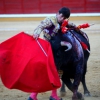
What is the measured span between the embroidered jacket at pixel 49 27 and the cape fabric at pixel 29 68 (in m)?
0.13

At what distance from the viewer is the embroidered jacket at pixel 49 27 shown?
12.8ft

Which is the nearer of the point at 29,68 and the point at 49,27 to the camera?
the point at 29,68

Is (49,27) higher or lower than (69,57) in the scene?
higher

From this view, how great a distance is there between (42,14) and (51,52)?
1029 cm

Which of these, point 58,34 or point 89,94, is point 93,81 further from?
point 58,34

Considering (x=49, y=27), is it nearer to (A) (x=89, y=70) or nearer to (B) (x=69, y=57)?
(B) (x=69, y=57)

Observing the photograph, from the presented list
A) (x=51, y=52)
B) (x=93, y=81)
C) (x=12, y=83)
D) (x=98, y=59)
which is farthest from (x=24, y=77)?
(x=98, y=59)

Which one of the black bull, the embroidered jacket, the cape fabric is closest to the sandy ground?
the black bull

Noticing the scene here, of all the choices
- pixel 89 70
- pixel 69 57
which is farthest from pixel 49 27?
pixel 89 70

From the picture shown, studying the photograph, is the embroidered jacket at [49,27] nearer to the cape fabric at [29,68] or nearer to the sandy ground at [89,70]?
the cape fabric at [29,68]

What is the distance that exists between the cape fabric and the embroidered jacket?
5.0 inches

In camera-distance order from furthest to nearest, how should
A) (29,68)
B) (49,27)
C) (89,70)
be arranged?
1. (89,70)
2. (49,27)
3. (29,68)

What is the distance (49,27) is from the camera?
3.97 meters

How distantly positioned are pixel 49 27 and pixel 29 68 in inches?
20.9
